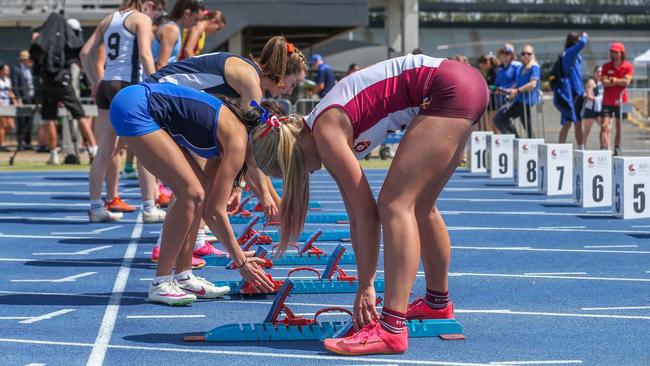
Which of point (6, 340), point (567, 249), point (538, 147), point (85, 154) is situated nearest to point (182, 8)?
point (567, 249)

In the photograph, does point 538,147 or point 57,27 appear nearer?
point 538,147

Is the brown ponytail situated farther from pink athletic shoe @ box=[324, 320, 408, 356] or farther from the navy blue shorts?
pink athletic shoe @ box=[324, 320, 408, 356]

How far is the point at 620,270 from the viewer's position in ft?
26.1

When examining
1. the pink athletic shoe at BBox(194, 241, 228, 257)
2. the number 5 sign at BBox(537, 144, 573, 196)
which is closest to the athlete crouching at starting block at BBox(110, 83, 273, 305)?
the pink athletic shoe at BBox(194, 241, 228, 257)

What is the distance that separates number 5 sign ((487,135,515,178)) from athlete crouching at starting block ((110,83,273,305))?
33.4 feet

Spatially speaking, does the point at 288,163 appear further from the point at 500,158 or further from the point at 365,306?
the point at 500,158

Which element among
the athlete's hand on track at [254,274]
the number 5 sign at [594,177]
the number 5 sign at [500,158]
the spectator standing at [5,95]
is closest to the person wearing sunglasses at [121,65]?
the athlete's hand on track at [254,274]

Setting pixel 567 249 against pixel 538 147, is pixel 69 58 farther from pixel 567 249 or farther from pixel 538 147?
pixel 567 249

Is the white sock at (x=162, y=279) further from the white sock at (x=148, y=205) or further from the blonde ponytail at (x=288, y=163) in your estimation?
the white sock at (x=148, y=205)

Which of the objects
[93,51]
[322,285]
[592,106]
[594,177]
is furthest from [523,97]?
[322,285]

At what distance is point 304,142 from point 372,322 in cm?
88

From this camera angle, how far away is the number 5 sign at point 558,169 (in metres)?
13.8

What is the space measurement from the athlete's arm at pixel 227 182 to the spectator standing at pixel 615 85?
12.8m

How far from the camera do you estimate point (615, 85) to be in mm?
18562
